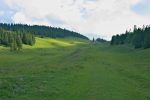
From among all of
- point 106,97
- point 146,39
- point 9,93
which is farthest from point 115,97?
point 146,39

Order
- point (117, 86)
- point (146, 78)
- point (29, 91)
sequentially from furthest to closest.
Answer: point (146, 78) < point (117, 86) < point (29, 91)

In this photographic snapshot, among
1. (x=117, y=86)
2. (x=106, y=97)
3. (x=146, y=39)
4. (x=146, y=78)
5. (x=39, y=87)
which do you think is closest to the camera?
(x=106, y=97)

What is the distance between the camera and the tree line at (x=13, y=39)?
130375 mm

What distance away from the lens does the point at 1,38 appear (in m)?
157

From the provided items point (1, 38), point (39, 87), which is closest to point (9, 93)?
point (39, 87)

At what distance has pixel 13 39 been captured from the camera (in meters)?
138

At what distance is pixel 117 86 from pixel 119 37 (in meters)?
129

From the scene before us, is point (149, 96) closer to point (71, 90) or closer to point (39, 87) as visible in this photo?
point (71, 90)

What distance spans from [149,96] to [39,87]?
10180 millimetres

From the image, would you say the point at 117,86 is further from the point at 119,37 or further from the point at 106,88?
the point at 119,37

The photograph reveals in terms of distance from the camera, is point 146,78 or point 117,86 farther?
point 146,78

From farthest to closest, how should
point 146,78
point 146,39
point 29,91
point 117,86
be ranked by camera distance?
point 146,39
point 146,78
point 117,86
point 29,91

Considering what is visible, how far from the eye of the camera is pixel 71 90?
28.3 meters

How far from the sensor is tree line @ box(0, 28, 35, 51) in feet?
428
